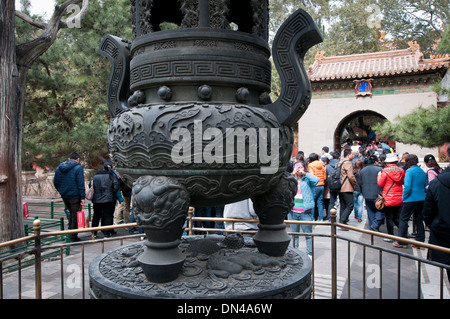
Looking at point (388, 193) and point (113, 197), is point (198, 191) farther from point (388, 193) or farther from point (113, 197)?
point (388, 193)

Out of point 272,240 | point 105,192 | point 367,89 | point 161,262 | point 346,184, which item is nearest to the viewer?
point 161,262

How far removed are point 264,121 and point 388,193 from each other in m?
4.67

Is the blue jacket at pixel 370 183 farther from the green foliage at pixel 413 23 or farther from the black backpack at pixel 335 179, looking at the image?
the green foliage at pixel 413 23

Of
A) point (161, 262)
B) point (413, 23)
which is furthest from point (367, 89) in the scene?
point (161, 262)

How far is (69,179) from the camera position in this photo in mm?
5684

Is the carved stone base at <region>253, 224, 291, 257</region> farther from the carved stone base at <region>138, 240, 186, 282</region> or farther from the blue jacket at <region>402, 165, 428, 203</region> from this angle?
the blue jacket at <region>402, 165, 428, 203</region>

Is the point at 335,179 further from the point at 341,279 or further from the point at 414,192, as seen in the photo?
the point at 341,279

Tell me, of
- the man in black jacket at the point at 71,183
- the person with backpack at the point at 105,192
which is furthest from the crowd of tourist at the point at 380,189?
the man in black jacket at the point at 71,183

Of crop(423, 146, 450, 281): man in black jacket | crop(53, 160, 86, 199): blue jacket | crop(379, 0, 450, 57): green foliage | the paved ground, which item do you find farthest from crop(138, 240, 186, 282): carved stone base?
crop(379, 0, 450, 57): green foliage

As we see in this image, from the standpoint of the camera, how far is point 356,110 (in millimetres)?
16016

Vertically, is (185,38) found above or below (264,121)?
above

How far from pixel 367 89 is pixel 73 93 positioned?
503 inches

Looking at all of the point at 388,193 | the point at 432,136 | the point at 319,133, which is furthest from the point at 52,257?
the point at 319,133

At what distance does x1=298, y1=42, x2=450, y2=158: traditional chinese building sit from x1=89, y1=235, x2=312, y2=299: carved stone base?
45.6 feet
